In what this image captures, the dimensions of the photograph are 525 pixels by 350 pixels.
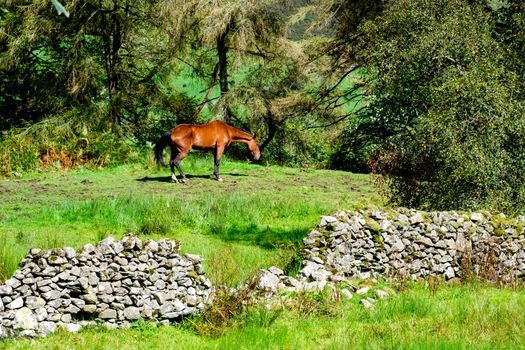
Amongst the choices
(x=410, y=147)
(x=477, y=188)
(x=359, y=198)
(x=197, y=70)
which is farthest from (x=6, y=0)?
(x=477, y=188)

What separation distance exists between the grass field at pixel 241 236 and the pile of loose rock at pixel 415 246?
70cm

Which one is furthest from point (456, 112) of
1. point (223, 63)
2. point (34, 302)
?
point (223, 63)

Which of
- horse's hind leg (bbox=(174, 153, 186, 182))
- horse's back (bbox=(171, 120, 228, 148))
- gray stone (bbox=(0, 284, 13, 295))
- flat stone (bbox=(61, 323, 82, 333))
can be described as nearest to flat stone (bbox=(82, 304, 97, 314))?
flat stone (bbox=(61, 323, 82, 333))

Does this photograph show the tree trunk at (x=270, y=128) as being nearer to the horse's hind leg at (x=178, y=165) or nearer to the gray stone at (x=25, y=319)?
the horse's hind leg at (x=178, y=165)

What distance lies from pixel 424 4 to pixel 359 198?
20.8 feet

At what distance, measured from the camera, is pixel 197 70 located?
37031 mm

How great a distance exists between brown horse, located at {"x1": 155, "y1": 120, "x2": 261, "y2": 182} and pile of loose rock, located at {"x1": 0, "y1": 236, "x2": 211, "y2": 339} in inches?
550

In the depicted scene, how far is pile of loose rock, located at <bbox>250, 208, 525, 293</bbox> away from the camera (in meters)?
12.9

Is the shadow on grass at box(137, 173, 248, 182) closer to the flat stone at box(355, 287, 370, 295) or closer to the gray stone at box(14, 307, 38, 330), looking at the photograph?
the flat stone at box(355, 287, 370, 295)

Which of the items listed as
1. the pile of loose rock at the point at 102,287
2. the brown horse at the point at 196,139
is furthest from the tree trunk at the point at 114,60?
the pile of loose rock at the point at 102,287

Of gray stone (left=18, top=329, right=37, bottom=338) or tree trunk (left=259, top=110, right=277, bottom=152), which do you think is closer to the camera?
gray stone (left=18, top=329, right=37, bottom=338)

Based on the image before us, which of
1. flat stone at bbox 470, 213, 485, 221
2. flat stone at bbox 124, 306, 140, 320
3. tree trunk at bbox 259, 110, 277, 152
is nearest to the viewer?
flat stone at bbox 124, 306, 140, 320

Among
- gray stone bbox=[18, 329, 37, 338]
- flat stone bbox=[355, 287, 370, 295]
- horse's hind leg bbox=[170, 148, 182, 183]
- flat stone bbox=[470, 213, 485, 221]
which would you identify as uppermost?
horse's hind leg bbox=[170, 148, 182, 183]

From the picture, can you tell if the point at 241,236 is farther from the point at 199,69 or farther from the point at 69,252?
the point at 199,69
